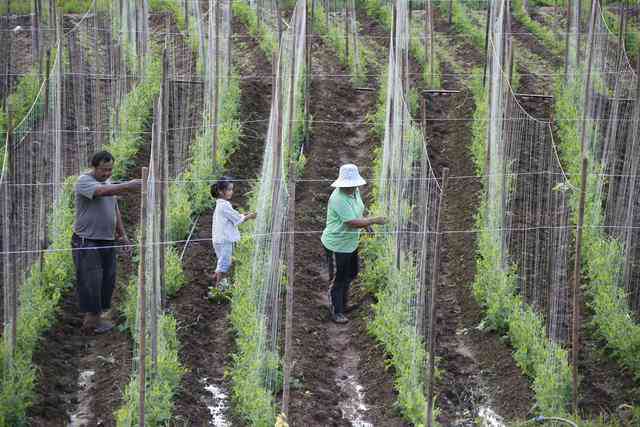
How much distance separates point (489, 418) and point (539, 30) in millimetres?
9483

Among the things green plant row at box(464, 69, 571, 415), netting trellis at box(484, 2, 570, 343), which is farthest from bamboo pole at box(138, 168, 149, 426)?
netting trellis at box(484, 2, 570, 343)

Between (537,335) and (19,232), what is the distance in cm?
374

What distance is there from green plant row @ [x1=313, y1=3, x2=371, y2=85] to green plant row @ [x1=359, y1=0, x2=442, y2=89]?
0.66m

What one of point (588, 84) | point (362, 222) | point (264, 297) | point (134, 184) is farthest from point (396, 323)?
point (588, 84)

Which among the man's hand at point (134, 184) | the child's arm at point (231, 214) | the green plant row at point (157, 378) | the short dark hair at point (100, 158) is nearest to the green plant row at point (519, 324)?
the child's arm at point (231, 214)

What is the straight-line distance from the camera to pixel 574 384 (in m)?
6.61

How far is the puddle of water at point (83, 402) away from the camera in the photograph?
21.5 ft

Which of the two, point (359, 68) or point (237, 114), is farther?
point (359, 68)

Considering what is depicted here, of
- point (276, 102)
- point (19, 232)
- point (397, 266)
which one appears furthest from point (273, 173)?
point (19, 232)

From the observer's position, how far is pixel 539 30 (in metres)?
15.2

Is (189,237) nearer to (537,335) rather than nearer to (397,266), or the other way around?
(397,266)

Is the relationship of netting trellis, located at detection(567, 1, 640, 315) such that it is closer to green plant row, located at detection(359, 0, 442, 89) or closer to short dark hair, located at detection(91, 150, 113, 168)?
green plant row, located at detection(359, 0, 442, 89)

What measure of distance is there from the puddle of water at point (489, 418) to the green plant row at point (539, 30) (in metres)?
8.46

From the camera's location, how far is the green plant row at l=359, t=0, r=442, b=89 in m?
13.1
